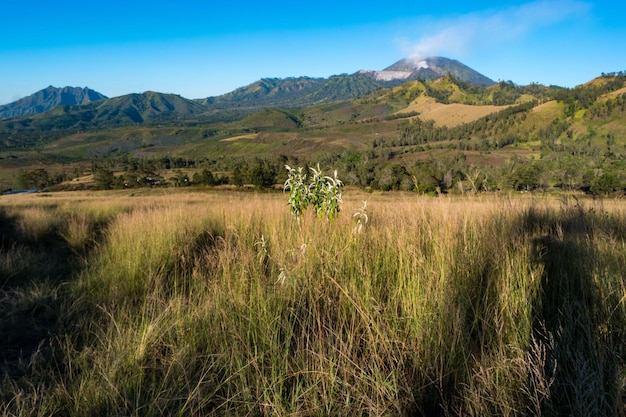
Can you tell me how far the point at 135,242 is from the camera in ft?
16.7

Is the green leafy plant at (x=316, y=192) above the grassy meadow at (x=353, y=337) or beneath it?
above

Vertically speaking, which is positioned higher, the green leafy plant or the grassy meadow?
the green leafy plant

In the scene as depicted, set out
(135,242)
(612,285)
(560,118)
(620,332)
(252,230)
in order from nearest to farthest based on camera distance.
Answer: (620,332) → (612,285) → (135,242) → (252,230) → (560,118)

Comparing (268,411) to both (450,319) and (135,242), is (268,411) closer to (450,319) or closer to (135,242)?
(450,319)

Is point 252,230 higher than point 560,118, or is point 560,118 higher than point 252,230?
point 560,118

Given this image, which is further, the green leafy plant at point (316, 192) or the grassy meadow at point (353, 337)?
the green leafy plant at point (316, 192)

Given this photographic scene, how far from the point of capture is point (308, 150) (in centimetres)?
16438

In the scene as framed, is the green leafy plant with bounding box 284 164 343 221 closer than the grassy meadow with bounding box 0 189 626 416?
No

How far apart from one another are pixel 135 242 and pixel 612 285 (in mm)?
5532

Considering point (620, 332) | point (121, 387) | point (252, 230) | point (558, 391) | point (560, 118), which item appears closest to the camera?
point (558, 391)

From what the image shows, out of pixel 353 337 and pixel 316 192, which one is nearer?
pixel 353 337

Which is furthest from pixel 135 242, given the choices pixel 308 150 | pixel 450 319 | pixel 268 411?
pixel 308 150

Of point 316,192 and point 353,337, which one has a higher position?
point 316,192

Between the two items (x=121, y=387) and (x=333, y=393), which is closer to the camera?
(x=333, y=393)
